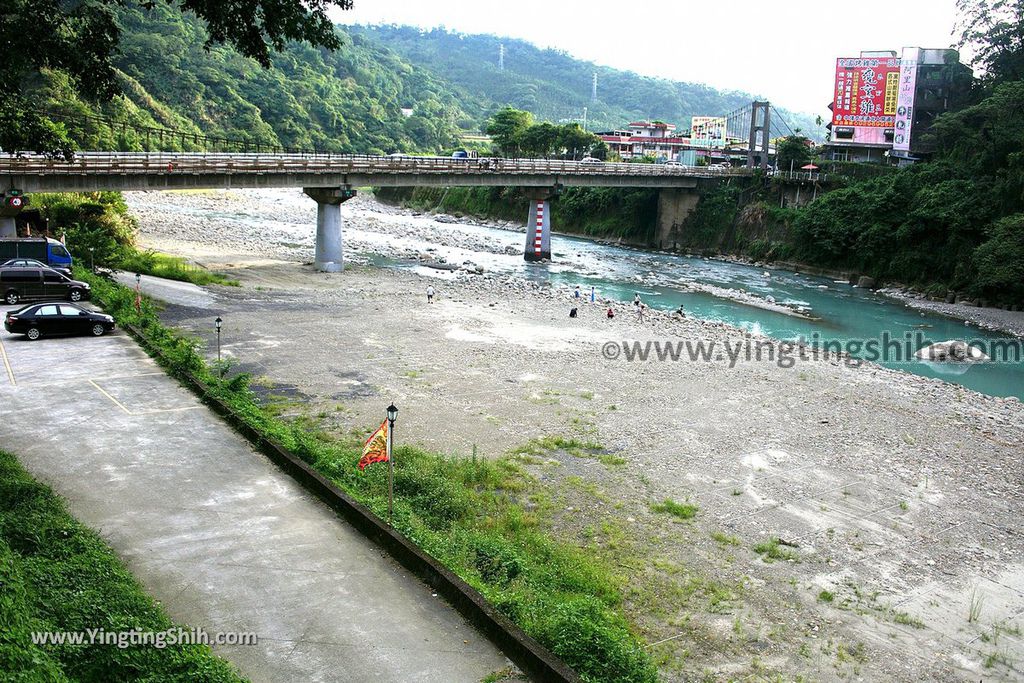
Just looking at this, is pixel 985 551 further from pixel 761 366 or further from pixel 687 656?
pixel 761 366

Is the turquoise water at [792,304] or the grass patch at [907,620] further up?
the turquoise water at [792,304]

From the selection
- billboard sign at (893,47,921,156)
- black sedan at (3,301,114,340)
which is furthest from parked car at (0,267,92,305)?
billboard sign at (893,47,921,156)

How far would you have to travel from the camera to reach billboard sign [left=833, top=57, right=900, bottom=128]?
7606cm

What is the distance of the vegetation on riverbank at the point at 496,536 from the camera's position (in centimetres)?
1104

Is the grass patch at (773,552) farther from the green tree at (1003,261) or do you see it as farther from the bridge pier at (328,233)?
the green tree at (1003,261)

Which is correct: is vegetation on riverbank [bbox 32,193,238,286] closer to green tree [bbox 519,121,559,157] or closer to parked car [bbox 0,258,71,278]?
parked car [bbox 0,258,71,278]

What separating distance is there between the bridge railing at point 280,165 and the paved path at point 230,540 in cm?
1379

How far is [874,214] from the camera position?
63625 millimetres

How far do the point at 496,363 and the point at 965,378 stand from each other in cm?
2062

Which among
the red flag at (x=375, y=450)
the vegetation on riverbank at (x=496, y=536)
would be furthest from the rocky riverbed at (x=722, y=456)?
the red flag at (x=375, y=450)

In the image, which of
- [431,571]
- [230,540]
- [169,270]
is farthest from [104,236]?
[431,571]

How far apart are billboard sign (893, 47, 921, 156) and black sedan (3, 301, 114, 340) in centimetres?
6734

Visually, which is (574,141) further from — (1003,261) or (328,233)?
(1003,261)

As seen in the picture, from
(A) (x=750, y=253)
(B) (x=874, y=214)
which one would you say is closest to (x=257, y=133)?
(A) (x=750, y=253)
